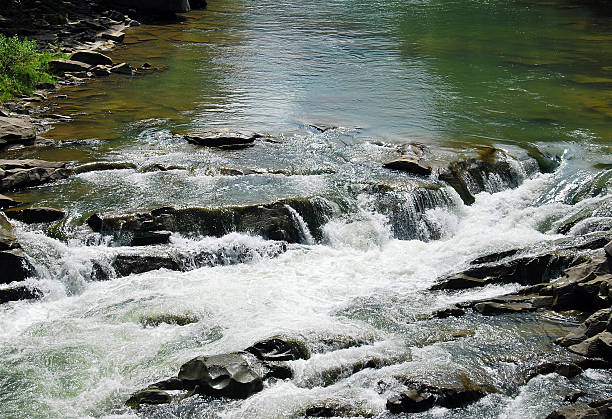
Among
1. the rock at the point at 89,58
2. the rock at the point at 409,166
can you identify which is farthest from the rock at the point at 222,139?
the rock at the point at 89,58

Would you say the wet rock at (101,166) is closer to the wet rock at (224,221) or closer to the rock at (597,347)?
the wet rock at (224,221)

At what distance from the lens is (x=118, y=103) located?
18703 mm

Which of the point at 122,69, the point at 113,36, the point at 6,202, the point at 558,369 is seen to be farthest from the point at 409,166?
the point at 113,36

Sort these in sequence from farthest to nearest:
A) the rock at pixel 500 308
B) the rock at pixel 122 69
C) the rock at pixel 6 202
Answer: the rock at pixel 122 69, the rock at pixel 6 202, the rock at pixel 500 308

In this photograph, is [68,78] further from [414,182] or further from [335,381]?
[335,381]

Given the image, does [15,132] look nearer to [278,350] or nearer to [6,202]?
[6,202]

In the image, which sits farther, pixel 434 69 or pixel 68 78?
pixel 434 69

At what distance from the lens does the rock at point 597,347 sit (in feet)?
27.3

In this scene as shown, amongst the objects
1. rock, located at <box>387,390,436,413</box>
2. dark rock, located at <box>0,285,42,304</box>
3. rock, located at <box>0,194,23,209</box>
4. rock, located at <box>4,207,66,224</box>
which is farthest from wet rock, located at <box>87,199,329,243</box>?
rock, located at <box>387,390,436,413</box>

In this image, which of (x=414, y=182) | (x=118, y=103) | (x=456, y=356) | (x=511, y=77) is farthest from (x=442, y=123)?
(x=456, y=356)

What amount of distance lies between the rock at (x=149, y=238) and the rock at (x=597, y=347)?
21.0ft

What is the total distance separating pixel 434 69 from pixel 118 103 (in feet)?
32.8

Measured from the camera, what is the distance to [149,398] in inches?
317

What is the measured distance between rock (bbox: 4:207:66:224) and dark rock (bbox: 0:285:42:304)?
1663 millimetres
